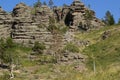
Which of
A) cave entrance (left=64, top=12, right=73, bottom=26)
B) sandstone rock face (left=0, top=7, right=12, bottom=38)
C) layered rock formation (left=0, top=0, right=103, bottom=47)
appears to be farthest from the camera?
cave entrance (left=64, top=12, right=73, bottom=26)

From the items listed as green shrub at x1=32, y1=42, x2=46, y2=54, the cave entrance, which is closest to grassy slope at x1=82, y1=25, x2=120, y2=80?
green shrub at x1=32, y1=42, x2=46, y2=54

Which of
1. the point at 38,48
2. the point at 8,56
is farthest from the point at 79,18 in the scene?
the point at 8,56

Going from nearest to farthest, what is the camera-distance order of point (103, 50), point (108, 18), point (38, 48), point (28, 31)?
point (38, 48) < point (103, 50) < point (28, 31) < point (108, 18)

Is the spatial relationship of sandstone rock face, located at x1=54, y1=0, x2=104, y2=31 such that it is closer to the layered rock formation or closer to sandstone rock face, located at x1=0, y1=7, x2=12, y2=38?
the layered rock formation

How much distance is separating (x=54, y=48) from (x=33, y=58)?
292 inches

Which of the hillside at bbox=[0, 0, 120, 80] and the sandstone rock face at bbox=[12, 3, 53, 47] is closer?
the hillside at bbox=[0, 0, 120, 80]

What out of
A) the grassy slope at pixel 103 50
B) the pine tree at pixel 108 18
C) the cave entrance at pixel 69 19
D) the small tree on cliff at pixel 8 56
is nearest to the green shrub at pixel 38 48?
the small tree on cliff at pixel 8 56

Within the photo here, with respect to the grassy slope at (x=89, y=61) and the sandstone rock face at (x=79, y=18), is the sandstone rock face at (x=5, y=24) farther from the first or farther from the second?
the sandstone rock face at (x=79, y=18)

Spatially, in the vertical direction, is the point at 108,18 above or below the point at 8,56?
above

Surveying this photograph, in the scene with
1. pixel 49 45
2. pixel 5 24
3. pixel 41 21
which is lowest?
pixel 49 45

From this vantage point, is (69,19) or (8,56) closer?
(8,56)

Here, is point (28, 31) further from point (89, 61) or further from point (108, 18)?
point (108, 18)

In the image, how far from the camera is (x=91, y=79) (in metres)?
17.6

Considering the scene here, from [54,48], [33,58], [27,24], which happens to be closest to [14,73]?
[33,58]
